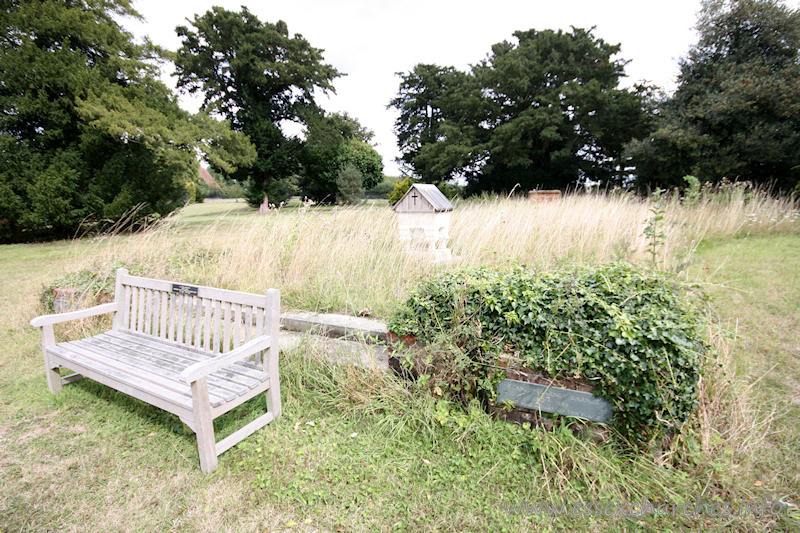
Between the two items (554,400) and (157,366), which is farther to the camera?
(157,366)

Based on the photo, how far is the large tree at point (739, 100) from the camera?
8.84 metres

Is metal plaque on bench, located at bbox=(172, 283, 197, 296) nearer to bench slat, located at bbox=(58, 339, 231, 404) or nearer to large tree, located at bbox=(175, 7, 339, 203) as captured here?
bench slat, located at bbox=(58, 339, 231, 404)

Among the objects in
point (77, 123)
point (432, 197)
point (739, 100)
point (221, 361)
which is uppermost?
point (739, 100)

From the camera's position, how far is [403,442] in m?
2.00

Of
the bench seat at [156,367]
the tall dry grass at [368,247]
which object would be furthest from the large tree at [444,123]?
the bench seat at [156,367]

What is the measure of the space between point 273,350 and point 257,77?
20.9 metres

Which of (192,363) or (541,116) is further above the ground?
(541,116)

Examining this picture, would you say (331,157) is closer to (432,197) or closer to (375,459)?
(432,197)

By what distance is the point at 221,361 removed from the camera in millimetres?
1835

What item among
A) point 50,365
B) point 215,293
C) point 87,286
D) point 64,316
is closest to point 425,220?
point 215,293

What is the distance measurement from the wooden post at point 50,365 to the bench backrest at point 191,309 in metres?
0.43

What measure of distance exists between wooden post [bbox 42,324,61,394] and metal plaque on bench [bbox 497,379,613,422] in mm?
3174

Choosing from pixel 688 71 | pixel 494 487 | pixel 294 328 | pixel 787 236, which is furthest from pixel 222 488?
pixel 688 71

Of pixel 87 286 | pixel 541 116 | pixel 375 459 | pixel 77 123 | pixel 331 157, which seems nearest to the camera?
pixel 375 459
